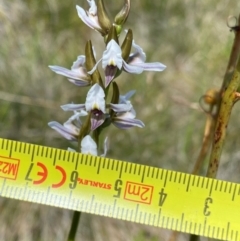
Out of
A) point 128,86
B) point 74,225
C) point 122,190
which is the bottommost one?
point 74,225

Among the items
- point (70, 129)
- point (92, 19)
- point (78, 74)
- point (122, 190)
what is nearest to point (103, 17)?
point (92, 19)

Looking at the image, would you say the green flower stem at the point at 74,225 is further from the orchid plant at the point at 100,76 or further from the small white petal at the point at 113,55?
the small white petal at the point at 113,55

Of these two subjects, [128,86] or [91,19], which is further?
[128,86]

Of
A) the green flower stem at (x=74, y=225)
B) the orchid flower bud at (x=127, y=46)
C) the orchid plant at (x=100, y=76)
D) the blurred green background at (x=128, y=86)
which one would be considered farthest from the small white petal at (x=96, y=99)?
the blurred green background at (x=128, y=86)

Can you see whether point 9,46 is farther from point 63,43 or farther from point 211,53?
point 211,53

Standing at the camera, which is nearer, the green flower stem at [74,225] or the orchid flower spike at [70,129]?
the green flower stem at [74,225]

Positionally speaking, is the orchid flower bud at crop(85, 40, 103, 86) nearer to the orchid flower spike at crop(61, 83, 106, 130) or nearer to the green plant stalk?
the orchid flower spike at crop(61, 83, 106, 130)

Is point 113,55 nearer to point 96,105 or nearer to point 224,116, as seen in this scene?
point 96,105
